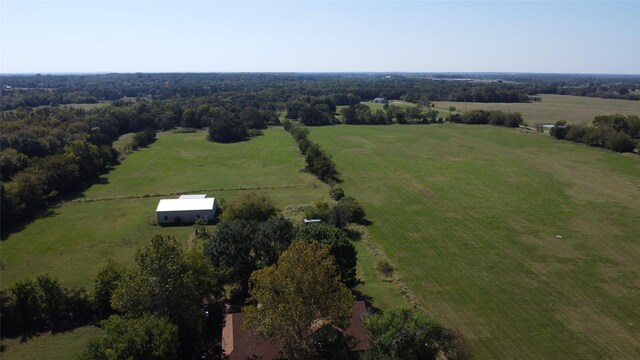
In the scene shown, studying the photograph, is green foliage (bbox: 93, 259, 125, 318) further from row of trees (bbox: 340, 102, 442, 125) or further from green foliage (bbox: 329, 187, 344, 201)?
row of trees (bbox: 340, 102, 442, 125)

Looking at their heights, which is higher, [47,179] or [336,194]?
[47,179]

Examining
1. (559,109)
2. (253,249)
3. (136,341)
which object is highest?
(136,341)

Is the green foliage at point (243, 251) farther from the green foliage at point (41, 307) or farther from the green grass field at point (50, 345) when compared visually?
the green foliage at point (41, 307)

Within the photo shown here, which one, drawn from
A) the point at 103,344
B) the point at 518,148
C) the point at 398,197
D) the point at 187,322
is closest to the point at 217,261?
the point at 187,322

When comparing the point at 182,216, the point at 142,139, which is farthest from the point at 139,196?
the point at 142,139

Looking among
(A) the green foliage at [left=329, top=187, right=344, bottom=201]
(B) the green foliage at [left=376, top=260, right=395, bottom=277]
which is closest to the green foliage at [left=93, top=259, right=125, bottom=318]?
(B) the green foliage at [left=376, top=260, right=395, bottom=277]

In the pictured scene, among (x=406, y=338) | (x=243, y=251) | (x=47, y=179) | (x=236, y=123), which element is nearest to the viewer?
(x=406, y=338)

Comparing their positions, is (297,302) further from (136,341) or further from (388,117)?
(388,117)

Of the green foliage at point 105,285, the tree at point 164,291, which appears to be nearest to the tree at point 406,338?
the tree at point 164,291
